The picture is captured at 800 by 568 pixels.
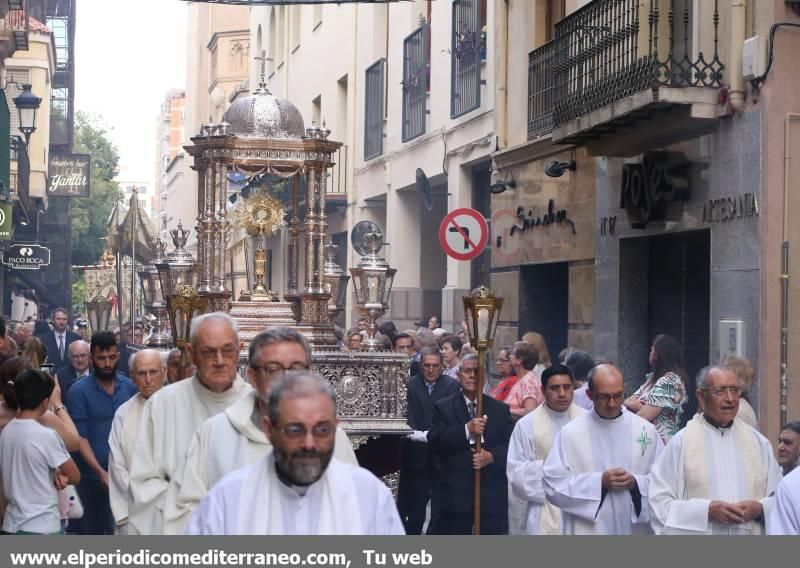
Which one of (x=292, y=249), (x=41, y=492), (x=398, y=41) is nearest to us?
(x=41, y=492)

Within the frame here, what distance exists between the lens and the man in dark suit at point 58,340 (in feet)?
59.3

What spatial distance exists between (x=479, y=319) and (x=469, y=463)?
0.96m

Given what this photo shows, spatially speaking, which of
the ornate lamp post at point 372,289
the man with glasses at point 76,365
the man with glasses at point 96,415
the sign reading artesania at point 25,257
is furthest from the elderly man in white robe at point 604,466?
the sign reading artesania at point 25,257

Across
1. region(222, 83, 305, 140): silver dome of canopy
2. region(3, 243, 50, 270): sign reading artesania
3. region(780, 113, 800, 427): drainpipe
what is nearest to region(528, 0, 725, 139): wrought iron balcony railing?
region(780, 113, 800, 427): drainpipe

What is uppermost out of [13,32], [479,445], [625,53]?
[13,32]

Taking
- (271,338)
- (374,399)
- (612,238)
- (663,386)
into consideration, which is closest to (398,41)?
(612,238)

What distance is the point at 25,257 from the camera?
31.4m

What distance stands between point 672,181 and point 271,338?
9.39 meters

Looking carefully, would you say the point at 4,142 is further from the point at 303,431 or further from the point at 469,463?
the point at 303,431

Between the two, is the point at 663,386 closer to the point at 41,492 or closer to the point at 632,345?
the point at 41,492

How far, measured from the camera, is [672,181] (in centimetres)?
1470

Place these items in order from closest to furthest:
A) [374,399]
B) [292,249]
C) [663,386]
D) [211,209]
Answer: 1. [663,386]
2. [374,399]
3. [211,209]
4. [292,249]

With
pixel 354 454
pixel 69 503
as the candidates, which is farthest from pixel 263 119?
pixel 354 454
